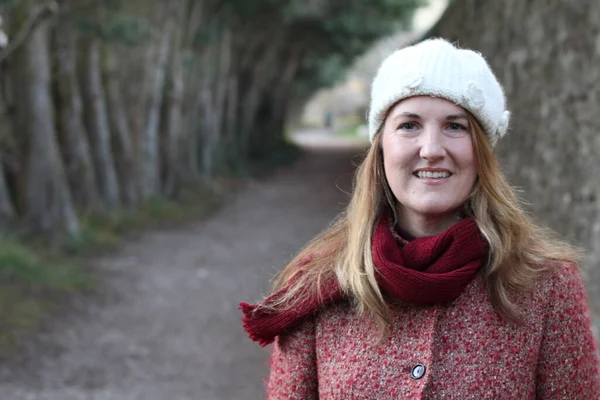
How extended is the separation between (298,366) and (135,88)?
13.3 m

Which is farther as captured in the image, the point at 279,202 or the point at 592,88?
the point at 279,202

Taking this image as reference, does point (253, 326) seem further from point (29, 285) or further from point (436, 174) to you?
point (29, 285)

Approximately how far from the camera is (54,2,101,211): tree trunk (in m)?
11.3

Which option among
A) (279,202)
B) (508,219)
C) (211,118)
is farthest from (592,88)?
(211,118)

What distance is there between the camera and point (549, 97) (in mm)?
5770

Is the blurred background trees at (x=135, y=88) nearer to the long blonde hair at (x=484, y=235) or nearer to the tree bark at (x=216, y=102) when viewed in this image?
the tree bark at (x=216, y=102)

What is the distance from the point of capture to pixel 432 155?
198 centimetres

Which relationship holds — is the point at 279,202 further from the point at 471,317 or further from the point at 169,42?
the point at 471,317

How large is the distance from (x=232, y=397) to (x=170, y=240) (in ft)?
21.1

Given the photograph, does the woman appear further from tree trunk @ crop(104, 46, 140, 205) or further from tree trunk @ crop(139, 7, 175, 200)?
tree trunk @ crop(139, 7, 175, 200)

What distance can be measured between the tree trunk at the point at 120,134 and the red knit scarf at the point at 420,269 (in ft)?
39.0

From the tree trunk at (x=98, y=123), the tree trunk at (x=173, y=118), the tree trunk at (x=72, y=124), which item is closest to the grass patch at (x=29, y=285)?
the tree trunk at (x=72, y=124)

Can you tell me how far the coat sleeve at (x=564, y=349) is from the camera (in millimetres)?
1927

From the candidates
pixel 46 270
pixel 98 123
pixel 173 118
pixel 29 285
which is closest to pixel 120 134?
pixel 98 123
